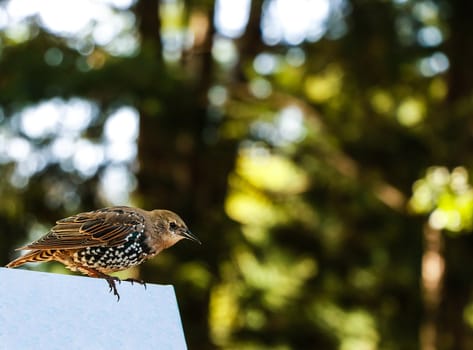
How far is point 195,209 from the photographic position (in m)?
13.1

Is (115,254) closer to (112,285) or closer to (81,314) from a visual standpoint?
(112,285)

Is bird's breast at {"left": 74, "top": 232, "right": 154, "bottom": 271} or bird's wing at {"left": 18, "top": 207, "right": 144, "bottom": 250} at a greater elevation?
bird's wing at {"left": 18, "top": 207, "right": 144, "bottom": 250}

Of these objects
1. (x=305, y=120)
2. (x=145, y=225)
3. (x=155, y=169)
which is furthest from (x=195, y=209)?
(x=145, y=225)

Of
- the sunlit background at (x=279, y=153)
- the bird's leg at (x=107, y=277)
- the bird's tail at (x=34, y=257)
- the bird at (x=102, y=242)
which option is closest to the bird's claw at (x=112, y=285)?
the bird's leg at (x=107, y=277)

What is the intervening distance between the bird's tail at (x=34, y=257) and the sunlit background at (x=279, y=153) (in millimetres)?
5926

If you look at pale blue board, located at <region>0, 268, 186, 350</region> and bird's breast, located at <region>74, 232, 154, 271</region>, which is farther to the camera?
bird's breast, located at <region>74, 232, 154, 271</region>

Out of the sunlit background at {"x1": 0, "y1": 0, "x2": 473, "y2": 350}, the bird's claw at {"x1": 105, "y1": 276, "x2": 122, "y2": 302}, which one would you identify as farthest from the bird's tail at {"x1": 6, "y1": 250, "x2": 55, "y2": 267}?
the sunlit background at {"x1": 0, "y1": 0, "x2": 473, "y2": 350}

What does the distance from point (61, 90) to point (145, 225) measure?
21.1ft

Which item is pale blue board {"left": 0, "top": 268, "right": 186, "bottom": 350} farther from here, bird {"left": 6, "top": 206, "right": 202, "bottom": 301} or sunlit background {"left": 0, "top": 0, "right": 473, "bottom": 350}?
sunlit background {"left": 0, "top": 0, "right": 473, "bottom": 350}

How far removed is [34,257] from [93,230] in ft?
0.93

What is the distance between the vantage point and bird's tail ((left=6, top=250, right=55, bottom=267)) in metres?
4.94

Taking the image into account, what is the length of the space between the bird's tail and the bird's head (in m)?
0.48

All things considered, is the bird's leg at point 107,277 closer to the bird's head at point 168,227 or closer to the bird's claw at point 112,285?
the bird's claw at point 112,285

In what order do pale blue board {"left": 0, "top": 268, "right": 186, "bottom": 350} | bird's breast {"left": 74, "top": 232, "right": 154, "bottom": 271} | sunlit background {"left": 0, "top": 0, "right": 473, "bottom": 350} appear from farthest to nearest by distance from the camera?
sunlit background {"left": 0, "top": 0, "right": 473, "bottom": 350} → bird's breast {"left": 74, "top": 232, "right": 154, "bottom": 271} → pale blue board {"left": 0, "top": 268, "right": 186, "bottom": 350}
